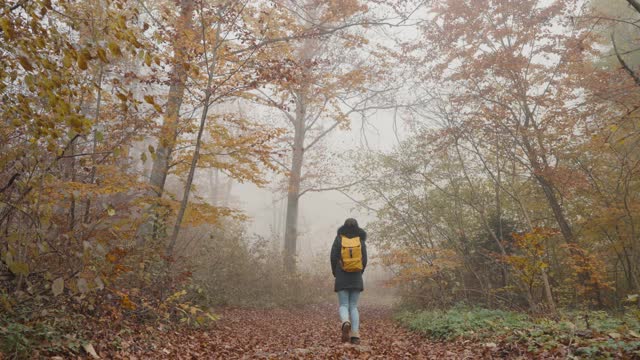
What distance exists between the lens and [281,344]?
7.28 metres

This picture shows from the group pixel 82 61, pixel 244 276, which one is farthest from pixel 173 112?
pixel 244 276

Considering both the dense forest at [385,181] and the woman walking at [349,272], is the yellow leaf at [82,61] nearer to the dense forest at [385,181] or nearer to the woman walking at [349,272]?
the dense forest at [385,181]

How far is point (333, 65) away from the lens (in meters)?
16.2

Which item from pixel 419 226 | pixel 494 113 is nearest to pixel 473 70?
pixel 494 113

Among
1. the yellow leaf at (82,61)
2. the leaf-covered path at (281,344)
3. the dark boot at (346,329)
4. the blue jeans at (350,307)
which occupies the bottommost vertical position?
the leaf-covered path at (281,344)

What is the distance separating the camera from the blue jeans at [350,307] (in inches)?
263

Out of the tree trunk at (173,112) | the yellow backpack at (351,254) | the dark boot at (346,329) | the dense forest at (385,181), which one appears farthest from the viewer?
the tree trunk at (173,112)

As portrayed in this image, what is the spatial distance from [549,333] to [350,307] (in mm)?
2921

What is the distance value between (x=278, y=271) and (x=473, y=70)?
8.99m

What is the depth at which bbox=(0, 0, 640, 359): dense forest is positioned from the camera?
530 cm

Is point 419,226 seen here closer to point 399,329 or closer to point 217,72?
point 399,329

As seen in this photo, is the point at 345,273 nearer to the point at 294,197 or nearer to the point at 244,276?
the point at 244,276

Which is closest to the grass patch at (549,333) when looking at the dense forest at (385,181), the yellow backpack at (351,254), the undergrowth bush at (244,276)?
the dense forest at (385,181)

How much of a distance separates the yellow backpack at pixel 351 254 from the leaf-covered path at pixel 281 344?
120cm
